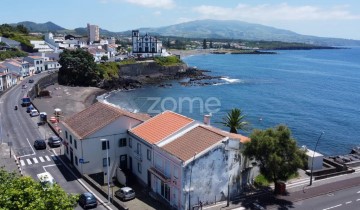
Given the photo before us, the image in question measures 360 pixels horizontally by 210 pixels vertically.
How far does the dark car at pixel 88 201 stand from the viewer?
32.7 m

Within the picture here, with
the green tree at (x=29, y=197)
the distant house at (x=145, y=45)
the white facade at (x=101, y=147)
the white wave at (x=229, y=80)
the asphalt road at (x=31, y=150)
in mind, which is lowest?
the white wave at (x=229, y=80)

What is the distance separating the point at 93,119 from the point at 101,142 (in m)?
3.76

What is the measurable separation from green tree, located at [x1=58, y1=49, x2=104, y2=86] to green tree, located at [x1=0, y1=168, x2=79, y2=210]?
9582 centimetres

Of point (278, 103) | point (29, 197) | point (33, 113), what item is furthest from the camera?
point (278, 103)

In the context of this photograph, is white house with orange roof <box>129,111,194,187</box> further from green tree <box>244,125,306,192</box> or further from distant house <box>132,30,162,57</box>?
distant house <box>132,30,162,57</box>

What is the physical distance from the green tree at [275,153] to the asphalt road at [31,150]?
1559 centimetres

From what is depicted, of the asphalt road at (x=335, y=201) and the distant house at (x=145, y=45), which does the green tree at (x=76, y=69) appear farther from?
the asphalt road at (x=335, y=201)

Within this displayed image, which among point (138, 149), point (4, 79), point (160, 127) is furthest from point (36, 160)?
point (4, 79)

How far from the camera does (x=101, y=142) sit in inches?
1587

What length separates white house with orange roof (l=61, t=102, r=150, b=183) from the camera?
39750 millimetres

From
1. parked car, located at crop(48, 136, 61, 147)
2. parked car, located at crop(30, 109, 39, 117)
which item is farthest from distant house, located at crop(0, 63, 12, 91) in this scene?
parked car, located at crop(48, 136, 61, 147)

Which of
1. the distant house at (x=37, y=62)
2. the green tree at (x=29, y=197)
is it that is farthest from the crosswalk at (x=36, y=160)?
the distant house at (x=37, y=62)

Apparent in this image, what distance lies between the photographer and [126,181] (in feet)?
Result: 128

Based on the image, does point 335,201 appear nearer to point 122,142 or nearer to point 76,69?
point 122,142
